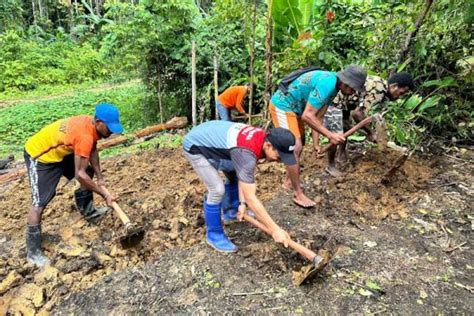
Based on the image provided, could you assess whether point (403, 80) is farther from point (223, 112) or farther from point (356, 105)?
point (223, 112)

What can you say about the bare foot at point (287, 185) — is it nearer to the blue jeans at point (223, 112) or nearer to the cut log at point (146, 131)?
the blue jeans at point (223, 112)

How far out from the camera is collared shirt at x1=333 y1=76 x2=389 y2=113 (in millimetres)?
4496

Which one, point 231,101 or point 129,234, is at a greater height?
point 231,101

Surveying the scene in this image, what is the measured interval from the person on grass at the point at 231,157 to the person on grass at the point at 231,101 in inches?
126

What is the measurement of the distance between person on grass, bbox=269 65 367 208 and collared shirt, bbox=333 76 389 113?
0.57 metres

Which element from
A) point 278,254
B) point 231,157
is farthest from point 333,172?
point 231,157

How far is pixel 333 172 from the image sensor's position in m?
4.76

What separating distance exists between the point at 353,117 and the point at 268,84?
1923mm

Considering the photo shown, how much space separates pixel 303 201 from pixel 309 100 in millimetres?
1058

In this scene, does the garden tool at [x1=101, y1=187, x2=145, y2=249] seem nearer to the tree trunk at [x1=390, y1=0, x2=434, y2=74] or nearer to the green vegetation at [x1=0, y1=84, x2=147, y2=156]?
the tree trunk at [x1=390, y1=0, x2=434, y2=74]

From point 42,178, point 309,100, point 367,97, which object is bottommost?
point 42,178

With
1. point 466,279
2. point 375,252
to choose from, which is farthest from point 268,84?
point 466,279

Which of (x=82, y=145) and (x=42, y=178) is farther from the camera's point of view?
(x=42, y=178)

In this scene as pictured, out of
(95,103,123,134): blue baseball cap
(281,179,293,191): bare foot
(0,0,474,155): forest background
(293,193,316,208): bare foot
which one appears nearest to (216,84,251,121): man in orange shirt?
(0,0,474,155): forest background
